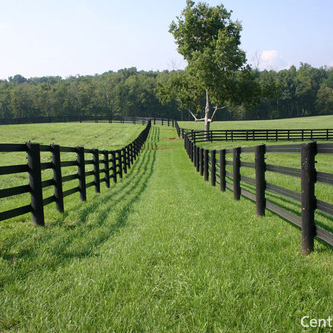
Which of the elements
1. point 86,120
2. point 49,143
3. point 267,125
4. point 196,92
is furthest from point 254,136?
point 86,120

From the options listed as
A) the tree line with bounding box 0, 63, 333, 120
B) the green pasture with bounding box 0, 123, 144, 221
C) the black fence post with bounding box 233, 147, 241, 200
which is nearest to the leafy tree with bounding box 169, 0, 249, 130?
the green pasture with bounding box 0, 123, 144, 221

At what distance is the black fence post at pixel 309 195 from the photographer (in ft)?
13.2

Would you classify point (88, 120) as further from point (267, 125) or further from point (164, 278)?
point (164, 278)

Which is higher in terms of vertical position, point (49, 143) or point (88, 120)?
point (88, 120)

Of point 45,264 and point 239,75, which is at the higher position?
point 239,75

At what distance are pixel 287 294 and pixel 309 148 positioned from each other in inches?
76.9

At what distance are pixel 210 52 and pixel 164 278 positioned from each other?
38.3 metres

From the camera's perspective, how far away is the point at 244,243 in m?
4.40

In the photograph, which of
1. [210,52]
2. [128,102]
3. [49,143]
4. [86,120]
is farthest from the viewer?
[128,102]

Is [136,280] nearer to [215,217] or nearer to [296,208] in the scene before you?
[215,217]

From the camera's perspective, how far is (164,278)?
3404 millimetres

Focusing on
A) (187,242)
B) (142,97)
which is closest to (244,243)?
(187,242)

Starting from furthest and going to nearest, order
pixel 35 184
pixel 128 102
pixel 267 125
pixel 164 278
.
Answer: pixel 128 102 → pixel 267 125 → pixel 35 184 → pixel 164 278

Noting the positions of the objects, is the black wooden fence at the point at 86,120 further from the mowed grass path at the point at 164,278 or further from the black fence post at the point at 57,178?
the mowed grass path at the point at 164,278
